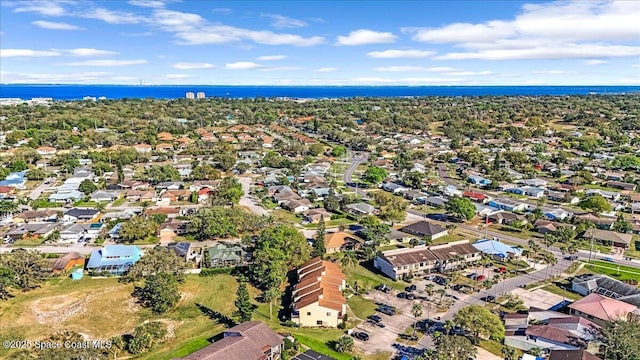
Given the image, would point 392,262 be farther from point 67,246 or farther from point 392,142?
point 392,142

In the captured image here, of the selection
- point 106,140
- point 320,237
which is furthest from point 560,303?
point 106,140

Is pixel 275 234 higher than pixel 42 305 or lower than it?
higher

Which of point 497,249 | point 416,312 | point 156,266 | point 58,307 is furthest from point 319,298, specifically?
point 497,249

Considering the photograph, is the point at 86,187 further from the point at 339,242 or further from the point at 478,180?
the point at 478,180

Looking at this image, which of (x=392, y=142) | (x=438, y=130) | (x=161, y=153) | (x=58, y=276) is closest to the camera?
(x=58, y=276)

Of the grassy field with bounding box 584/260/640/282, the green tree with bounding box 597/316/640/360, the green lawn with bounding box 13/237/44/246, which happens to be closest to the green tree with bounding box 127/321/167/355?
the green lawn with bounding box 13/237/44/246

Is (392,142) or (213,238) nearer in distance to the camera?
(213,238)
